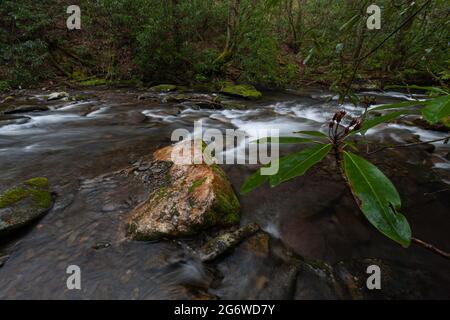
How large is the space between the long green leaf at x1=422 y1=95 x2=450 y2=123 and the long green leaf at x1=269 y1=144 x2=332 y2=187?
0.26 m

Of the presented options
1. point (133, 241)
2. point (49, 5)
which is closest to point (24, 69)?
point (49, 5)

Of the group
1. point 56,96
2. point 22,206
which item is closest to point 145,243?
point 22,206

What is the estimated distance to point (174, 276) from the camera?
187cm

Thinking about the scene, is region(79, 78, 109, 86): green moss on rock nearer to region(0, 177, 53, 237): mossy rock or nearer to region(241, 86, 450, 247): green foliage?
region(0, 177, 53, 237): mossy rock

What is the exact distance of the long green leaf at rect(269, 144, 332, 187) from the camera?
0.81 metres

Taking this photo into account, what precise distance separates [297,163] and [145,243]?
161 cm

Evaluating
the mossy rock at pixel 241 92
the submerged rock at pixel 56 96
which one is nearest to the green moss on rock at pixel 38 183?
the submerged rock at pixel 56 96

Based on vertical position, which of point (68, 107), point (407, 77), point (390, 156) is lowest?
point (390, 156)

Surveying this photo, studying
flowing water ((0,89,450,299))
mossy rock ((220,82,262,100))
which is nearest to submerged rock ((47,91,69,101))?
flowing water ((0,89,450,299))

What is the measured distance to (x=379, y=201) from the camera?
30.2 inches

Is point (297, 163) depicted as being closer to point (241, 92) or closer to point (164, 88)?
point (241, 92)

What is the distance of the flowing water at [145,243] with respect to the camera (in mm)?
1821
